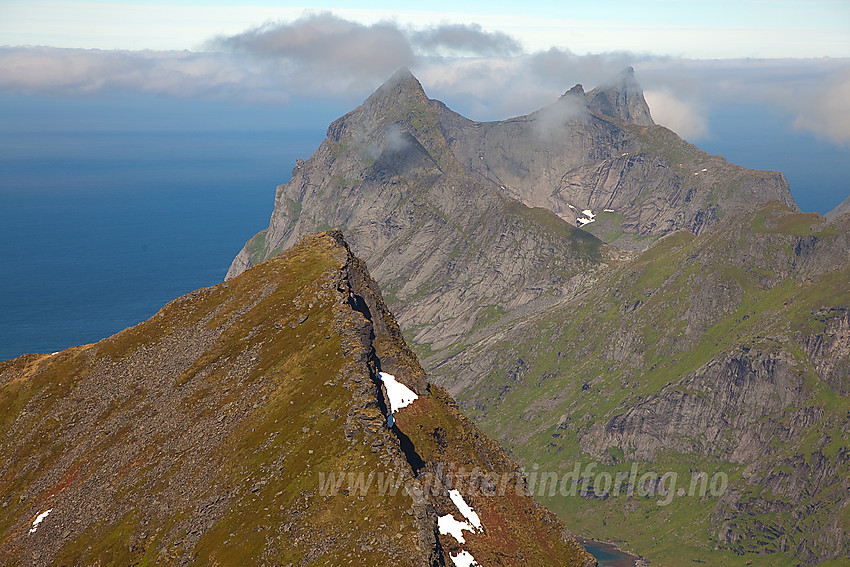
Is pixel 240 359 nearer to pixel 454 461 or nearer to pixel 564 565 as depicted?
pixel 454 461

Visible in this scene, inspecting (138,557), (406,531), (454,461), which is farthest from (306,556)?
(454,461)

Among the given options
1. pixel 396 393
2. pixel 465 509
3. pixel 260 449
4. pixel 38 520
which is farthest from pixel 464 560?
pixel 38 520

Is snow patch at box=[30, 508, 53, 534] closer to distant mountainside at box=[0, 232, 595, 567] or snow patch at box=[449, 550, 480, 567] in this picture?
distant mountainside at box=[0, 232, 595, 567]

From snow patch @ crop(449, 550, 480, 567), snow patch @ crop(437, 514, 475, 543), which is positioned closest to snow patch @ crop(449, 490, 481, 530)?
snow patch @ crop(437, 514, 475, 543)

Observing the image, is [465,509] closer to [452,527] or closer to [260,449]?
[452,527]

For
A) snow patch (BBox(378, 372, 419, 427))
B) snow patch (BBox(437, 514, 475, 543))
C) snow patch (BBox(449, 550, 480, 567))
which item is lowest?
snow patch (BBox(449, 550, 480, 567))

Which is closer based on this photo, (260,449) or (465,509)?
(260,449)
